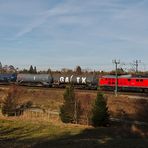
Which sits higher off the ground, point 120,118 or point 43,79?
point 43,79

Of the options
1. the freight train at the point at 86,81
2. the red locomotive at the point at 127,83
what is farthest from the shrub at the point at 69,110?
the red locomotive at the point at 127,83

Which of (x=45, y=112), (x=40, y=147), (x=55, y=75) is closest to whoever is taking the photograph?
(x=40, y=147)

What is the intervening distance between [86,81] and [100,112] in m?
39.1

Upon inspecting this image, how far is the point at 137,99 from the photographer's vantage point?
5897cm

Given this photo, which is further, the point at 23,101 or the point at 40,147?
the point at 23,101

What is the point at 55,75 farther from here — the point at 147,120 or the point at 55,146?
the point at 55,146

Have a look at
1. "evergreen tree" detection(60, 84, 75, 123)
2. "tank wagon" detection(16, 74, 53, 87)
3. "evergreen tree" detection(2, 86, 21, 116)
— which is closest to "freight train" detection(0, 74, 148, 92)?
"tank wagon" detection(16, 74, 53, 87)

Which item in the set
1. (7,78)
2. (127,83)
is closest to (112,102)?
(127,83)

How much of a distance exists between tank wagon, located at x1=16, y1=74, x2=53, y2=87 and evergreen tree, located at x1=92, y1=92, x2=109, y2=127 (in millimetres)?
48033

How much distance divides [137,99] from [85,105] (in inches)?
339

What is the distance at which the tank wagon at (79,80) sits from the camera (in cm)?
8650

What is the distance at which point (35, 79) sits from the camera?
100m

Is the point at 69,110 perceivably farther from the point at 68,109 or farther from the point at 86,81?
the point at 86,81

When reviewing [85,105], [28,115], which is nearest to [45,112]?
[28,115]
